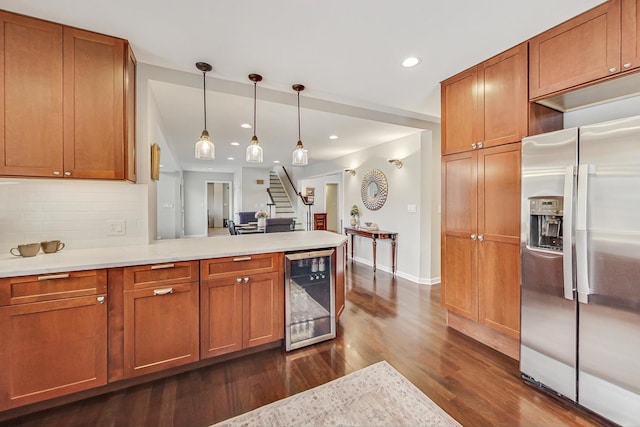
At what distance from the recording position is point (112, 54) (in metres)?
2.06

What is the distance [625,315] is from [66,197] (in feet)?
13.1

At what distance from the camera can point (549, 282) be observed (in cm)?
185

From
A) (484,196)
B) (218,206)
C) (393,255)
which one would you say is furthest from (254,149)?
(218,206)

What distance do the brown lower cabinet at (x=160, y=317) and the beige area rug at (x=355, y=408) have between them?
26.7 inches

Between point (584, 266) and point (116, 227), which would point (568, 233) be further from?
point (116, 227)

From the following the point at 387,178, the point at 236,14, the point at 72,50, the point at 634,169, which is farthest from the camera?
the point at 387,178

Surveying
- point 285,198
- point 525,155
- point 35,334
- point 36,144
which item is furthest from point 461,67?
point 285,198

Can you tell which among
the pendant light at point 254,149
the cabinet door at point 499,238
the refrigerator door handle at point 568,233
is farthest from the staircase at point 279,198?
the refrigerator door handle at point 568,233

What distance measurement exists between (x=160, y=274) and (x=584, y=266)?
9.38 feet

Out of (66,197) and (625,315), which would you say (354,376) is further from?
(66,197)

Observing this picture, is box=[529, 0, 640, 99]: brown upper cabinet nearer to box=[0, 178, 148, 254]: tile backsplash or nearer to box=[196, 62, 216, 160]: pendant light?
box=[196, 62, 216, 160]: pendant light

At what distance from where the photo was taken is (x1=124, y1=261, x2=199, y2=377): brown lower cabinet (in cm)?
184

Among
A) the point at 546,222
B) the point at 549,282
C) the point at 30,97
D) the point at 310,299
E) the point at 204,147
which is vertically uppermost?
the point at 30,97

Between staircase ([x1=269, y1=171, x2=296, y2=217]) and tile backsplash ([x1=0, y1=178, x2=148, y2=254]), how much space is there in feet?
23.3
